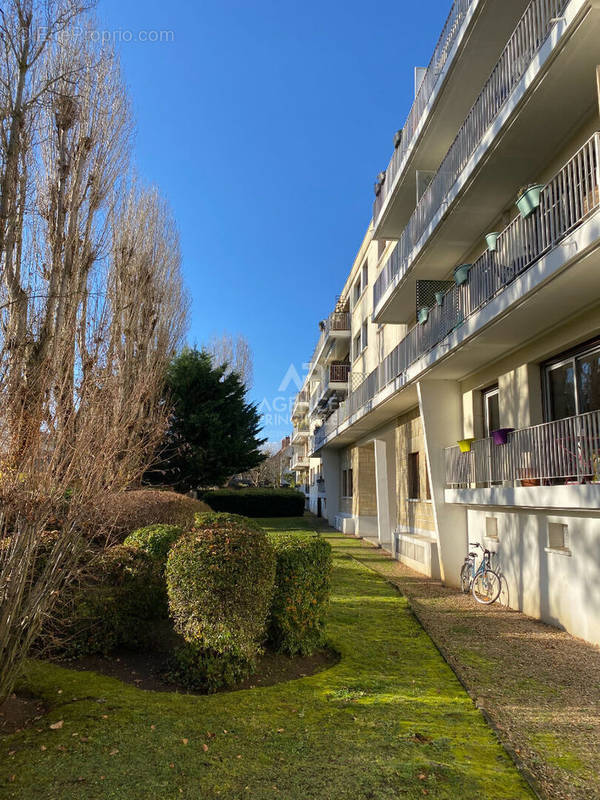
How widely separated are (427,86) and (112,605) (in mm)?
12144

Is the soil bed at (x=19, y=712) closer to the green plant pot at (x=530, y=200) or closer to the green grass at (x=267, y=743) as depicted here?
the green grass at (x=267, y=743)

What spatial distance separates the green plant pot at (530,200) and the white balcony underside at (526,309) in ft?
3.40

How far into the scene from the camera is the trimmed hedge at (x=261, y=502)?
33188mm

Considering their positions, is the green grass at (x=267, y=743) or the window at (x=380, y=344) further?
the window at (x=380, y=344)

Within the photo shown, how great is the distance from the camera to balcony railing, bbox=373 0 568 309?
26.2 feet

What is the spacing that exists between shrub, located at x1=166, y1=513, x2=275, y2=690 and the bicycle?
577 cm

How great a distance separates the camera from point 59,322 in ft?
33.3

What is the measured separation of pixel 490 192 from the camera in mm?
10375

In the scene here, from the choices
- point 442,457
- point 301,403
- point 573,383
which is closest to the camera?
point 573,383

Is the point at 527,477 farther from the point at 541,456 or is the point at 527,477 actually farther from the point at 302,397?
the point at 302,397

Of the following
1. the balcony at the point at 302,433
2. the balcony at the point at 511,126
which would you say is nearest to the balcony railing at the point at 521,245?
the balcony at the point at 511,126

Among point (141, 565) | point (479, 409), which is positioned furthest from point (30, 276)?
point (479, 409)

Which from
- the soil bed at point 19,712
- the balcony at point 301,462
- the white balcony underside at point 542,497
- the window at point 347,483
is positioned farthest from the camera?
the balcony at point 301,462

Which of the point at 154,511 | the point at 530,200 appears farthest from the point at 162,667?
the point at 530,200
